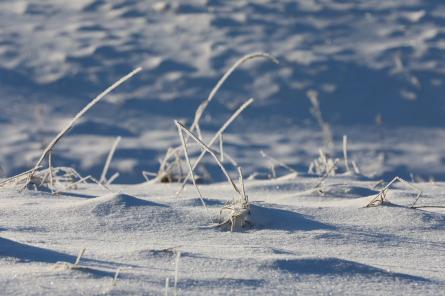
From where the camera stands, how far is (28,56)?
7945 mm

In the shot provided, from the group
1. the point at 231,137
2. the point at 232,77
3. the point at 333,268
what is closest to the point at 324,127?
the point at 231,137

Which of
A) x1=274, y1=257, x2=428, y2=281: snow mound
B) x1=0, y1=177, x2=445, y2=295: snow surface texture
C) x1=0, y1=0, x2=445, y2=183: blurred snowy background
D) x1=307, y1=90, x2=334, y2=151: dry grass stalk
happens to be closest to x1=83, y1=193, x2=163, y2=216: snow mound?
x1=0, y1=177, x2=445, y2=295: snow surface texture

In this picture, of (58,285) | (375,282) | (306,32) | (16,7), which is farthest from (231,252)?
(16,7)

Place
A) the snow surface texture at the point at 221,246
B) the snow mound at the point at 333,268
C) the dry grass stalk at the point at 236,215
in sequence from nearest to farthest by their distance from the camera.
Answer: the snow surface texture at the point at 221,246 < the snow mound at the point at 333,268 < the dry grass stalk at the point at 236,215

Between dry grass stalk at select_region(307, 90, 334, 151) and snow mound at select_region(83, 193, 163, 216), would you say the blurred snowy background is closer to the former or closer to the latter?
dry grass stalk at select_region(307, 90, 334, 151)

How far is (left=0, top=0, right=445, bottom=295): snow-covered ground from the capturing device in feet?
5.60

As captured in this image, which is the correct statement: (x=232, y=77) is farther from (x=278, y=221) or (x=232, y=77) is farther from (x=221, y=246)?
(x=221, y=246)

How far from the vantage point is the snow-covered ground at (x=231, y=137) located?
5.60 feet

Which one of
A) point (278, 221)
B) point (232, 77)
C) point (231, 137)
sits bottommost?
point (231, 137)

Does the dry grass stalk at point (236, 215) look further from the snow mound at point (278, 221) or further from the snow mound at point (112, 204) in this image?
the snow mound at point (112, 204)

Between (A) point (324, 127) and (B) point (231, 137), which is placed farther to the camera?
(B) point (231, 137)

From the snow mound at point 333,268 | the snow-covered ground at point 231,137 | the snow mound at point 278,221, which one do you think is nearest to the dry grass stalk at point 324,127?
the snow-covered ground at point 231,137

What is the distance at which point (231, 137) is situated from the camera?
22.0ft

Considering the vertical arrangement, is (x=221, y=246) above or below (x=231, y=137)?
above
